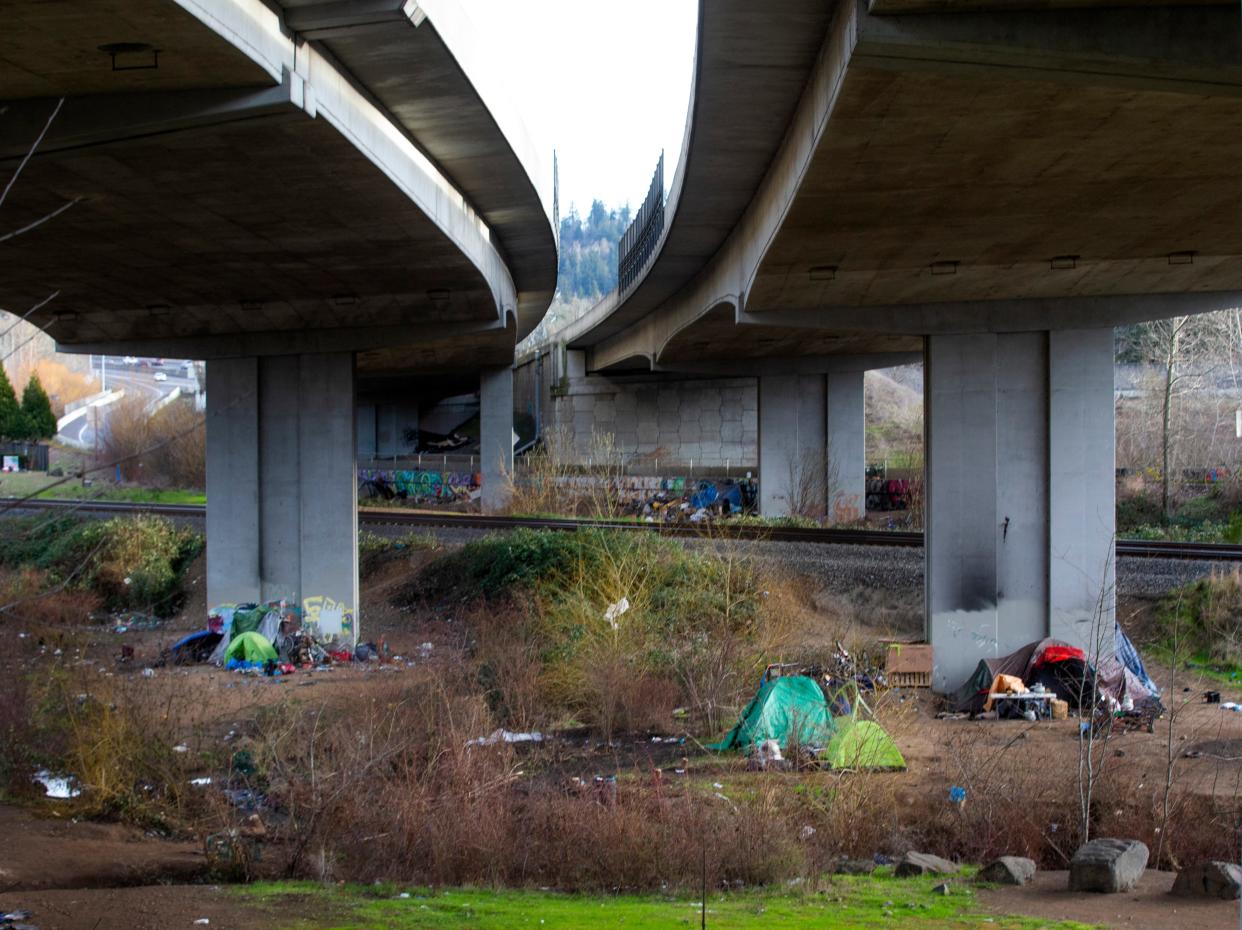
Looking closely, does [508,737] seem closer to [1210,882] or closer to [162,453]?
[1210,882]

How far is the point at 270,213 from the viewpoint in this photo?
44.1ft

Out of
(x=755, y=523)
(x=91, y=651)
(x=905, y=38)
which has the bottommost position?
(x=91, y=651)

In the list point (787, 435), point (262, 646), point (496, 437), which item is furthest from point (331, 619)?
point (496, 437)

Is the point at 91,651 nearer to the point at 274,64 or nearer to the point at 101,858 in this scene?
the point at 101,858

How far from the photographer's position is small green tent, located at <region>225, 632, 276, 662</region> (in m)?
20.1

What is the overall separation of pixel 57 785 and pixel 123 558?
19.3m

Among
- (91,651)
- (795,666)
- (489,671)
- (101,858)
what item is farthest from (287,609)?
(101,858)

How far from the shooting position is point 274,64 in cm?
893

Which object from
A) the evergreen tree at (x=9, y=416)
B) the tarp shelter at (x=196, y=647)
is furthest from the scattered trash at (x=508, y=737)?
the evergreen tree at (x=9, y=416)

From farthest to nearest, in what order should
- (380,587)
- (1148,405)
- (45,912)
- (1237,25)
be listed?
(1148,405) → (380,587) → (1237,25) → (45,912)

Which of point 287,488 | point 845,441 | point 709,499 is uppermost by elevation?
point 845,441

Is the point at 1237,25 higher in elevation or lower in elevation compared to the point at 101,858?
higher

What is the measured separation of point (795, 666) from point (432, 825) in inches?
314

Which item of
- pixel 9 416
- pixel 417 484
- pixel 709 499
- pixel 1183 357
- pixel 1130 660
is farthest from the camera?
pixel 9 416
